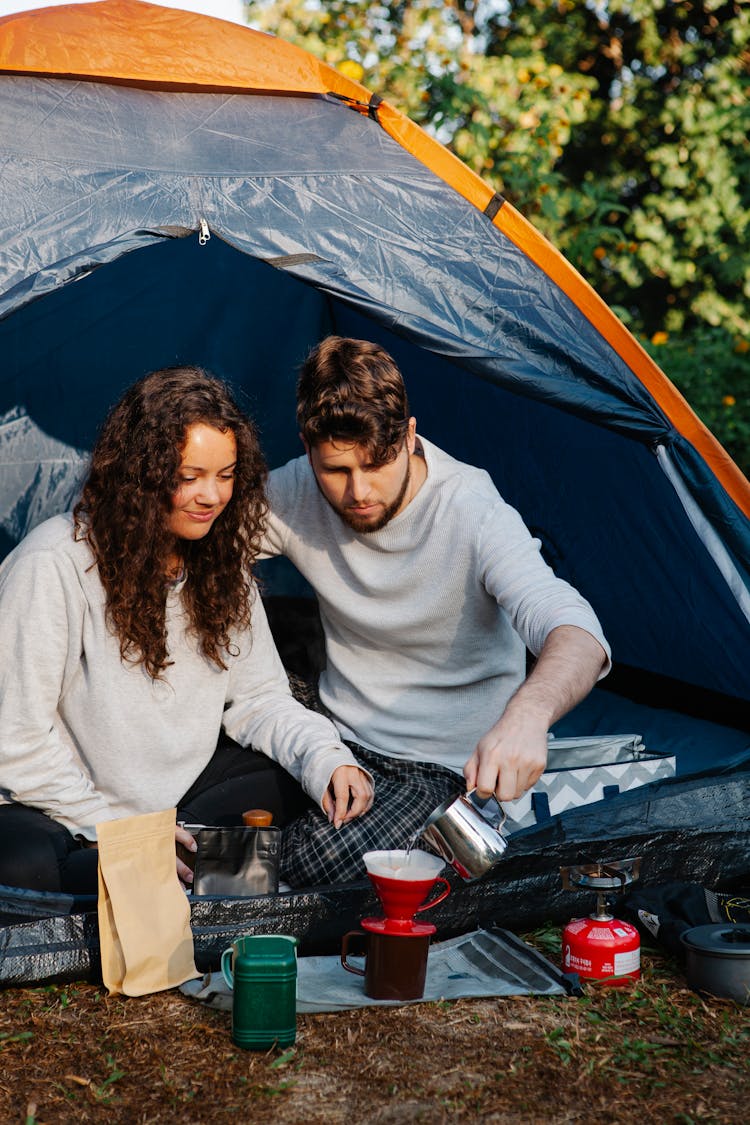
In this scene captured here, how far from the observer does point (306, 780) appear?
2.08 meters

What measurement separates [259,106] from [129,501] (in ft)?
3.29

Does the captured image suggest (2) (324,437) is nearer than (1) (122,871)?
No

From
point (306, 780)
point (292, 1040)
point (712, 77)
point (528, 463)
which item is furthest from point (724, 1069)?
point (712, 77)

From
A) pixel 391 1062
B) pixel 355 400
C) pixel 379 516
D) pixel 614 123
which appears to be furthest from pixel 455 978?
pixel 614 123

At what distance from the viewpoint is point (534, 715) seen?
5.44 feet

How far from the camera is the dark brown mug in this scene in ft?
5.62

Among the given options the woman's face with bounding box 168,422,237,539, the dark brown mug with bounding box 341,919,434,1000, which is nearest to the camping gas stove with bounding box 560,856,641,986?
the dark brown mug with bounding box 341,919,434,1000

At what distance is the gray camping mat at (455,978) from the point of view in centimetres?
174

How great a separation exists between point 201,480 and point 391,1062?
972 mm

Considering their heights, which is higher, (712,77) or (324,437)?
(712,77)

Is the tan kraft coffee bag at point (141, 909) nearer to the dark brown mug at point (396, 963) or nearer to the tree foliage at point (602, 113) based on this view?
the dark brown mug at point (396, 963)

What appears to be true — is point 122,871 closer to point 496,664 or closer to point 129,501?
point 129,501

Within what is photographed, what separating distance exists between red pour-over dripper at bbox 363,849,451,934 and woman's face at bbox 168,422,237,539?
67 centimetres

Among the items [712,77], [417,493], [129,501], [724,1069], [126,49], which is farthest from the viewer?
[712,77]
